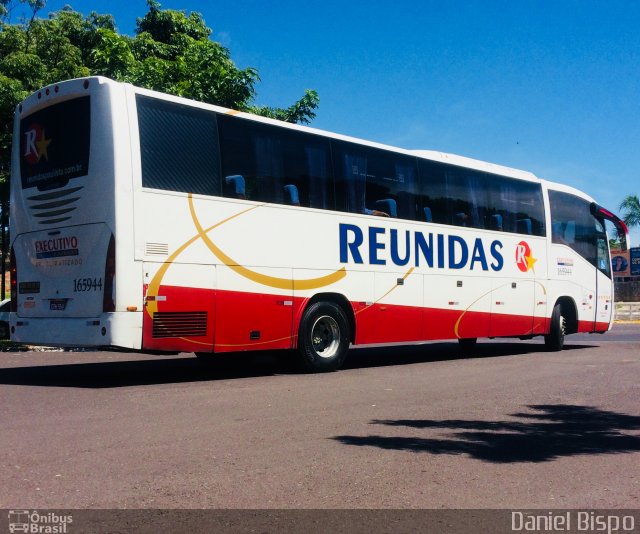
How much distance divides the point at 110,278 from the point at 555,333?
11.7 m

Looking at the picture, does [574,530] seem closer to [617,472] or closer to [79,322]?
[617,472]

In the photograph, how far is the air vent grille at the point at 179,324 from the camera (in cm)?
1012

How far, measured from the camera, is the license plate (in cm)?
1052

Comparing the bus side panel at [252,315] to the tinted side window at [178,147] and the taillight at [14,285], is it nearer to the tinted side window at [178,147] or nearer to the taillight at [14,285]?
the tinted side window at [178,147]

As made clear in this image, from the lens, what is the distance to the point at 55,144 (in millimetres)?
10789

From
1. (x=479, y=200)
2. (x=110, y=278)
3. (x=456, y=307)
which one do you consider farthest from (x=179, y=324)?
(x=479, y=200)

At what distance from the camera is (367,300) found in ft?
43.8

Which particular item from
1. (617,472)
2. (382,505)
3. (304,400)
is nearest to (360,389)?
(304,400)

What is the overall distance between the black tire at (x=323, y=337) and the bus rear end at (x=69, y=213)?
10.5ft

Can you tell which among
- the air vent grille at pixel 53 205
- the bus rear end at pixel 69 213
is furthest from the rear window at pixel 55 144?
the air vent grille at pixel 53 205

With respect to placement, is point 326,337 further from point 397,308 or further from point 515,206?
point 515,206

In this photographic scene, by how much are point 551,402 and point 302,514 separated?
555cm
